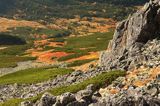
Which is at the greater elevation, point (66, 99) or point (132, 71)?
point (66, 99)

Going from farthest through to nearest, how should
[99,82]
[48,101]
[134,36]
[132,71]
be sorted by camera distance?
[134,36], [132,71], [99,82], [48,101]

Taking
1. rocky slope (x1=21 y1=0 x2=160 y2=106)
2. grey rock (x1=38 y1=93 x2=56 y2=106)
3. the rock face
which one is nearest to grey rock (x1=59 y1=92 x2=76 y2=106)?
rocky slope (x1=21 y1=0 x2=160 y2=106)

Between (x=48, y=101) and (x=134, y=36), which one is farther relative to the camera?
(x=134, y=36)

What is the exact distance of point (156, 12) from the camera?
55.0 metres

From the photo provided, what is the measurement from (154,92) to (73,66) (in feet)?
181

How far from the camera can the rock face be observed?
4983 cm

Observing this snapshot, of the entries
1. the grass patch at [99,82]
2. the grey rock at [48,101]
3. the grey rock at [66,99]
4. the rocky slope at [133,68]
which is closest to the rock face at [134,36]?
the rocky slope at [133,68]

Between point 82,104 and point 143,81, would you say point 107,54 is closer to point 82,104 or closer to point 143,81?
point 143,81

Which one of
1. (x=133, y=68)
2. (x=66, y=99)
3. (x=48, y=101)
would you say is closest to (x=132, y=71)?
(x=133, y=68)

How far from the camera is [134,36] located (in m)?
55.8

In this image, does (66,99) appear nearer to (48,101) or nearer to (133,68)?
(48,101)

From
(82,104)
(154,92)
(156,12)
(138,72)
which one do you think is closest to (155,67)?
(138,72)

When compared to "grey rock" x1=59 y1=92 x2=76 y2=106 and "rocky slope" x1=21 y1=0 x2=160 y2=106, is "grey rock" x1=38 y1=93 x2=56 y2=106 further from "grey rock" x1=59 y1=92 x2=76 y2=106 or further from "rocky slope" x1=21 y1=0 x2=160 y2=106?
"grey rock" x1=59 y1=92 x2=76 y2=106

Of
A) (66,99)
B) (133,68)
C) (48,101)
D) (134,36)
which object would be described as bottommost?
(48,101)
